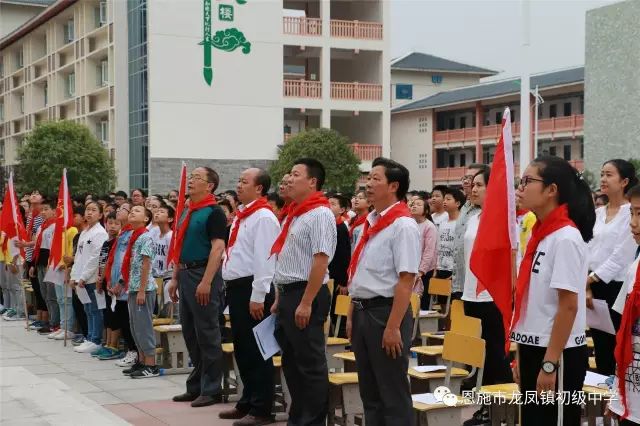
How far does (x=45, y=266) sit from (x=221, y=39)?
25.8 m

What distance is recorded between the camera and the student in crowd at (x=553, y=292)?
4168 millimetres

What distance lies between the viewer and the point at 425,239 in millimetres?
10672

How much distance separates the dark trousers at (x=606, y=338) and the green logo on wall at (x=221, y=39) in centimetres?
3163

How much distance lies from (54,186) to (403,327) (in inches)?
1304

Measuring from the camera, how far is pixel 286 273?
19.4 feet

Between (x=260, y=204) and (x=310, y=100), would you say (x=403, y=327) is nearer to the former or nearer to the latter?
(x=260, y=204)

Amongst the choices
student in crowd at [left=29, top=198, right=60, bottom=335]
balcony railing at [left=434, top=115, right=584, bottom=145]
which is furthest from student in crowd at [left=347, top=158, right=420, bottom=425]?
balcony railing at [left=434, top=115, right=584, bottom=145]

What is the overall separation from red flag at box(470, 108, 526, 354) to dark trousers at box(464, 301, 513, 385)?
2.30 m

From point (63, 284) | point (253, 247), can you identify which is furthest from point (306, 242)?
point (63, 284)

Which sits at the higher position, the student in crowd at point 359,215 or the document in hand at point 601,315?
the student in crowd at point 359,215

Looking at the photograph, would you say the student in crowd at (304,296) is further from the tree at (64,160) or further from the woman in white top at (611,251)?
the tree at (64,160)

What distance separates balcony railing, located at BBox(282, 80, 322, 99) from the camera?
1512 inches

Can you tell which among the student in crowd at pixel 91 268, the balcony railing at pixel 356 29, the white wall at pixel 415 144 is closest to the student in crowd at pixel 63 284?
the student in crowd at pixel 91 268

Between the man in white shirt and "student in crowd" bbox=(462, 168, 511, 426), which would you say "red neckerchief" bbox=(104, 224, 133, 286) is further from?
"student in crowd" bbox=(462, 168, 511, 426)
